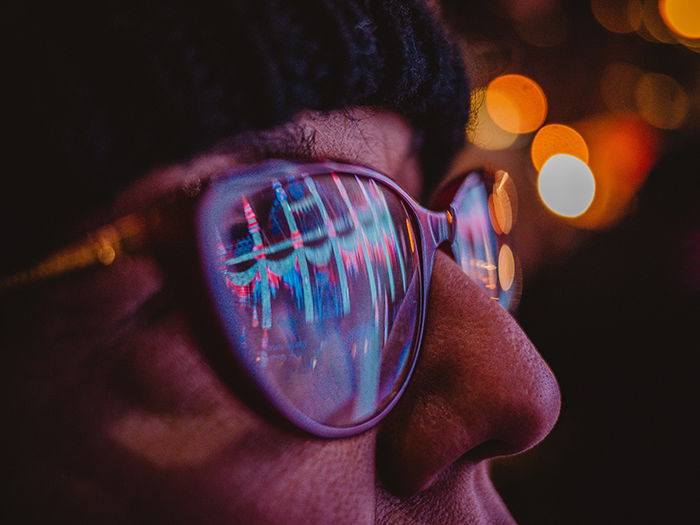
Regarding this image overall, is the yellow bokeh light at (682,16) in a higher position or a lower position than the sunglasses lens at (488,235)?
lower

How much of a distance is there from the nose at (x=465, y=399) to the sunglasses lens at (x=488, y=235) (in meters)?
0.25

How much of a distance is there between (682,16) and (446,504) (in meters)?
6.14

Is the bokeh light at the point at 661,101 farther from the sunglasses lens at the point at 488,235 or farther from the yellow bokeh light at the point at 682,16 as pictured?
the sunglasses lens at the point at 488,235

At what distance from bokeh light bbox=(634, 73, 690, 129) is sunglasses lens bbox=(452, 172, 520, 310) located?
438 centimetres

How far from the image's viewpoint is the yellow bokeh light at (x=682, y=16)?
16.0 feet

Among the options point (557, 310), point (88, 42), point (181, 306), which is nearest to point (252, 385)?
point (181, 306)

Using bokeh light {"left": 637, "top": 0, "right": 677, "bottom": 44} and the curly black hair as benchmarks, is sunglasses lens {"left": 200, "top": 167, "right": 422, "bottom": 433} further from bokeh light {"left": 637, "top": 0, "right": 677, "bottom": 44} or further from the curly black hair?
bokeh light {"left": 637, "top": 0, "right": 677, "bottom": 44}

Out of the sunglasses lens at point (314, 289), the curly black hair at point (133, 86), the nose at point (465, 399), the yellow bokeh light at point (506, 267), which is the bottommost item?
the yellow bokeh light at point (506, 267)

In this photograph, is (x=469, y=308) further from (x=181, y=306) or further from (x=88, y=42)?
(x=88, y=42)

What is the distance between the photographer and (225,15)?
21.0 inches

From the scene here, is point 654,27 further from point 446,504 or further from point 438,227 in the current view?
point 446,504

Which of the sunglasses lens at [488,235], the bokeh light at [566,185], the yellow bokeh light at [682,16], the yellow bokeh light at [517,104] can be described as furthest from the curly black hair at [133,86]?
the yellow bokeh light at [682,16]

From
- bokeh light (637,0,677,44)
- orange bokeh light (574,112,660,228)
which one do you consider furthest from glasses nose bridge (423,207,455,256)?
bokeh light (637,0,677,44)

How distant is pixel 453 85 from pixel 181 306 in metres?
0.75
